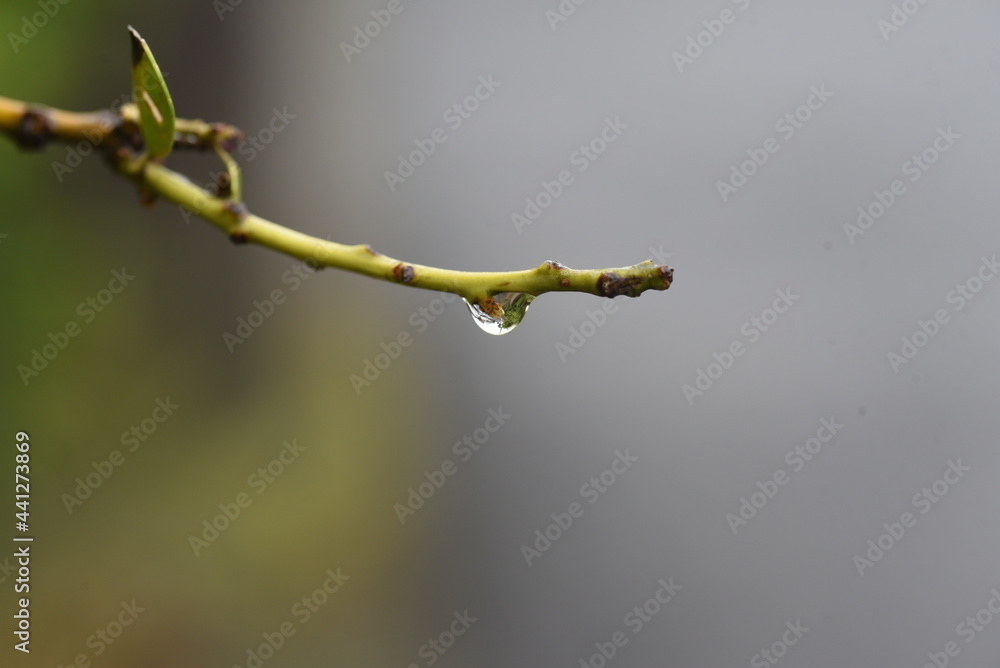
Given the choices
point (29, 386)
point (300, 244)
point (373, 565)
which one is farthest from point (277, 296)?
point (300, 244)

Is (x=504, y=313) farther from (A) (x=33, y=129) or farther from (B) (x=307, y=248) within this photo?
(A) (x=33, y=129)

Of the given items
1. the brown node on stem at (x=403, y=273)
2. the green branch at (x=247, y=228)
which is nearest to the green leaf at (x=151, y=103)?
the green branch at (x=247, y=228)

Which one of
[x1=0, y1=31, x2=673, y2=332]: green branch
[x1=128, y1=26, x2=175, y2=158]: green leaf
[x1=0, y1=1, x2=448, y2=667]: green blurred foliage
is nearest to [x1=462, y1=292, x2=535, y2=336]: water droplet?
[x1=0, y1=31, x2=673, y2=332]: green branch

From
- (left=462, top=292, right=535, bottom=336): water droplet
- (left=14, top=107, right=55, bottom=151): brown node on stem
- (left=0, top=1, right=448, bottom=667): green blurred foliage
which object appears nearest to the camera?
(left=14, top=107, right=55, bottom=151): brown node on stem

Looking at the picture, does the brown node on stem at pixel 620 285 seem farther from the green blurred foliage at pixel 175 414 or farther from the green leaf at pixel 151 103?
the green blurred foliage at pixel 175 414

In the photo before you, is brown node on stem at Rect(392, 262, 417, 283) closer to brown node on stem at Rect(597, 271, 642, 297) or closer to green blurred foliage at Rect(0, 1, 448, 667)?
brown node on stem at Rect(597, 271, 642, 297)

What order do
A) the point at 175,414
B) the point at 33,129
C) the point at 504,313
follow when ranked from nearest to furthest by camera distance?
the point at 33,129 < the point at 504,313 < the point at 175,414

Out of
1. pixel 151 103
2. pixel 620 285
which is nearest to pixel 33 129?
pixel 151 103

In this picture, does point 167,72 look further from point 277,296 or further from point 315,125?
point 277,296
